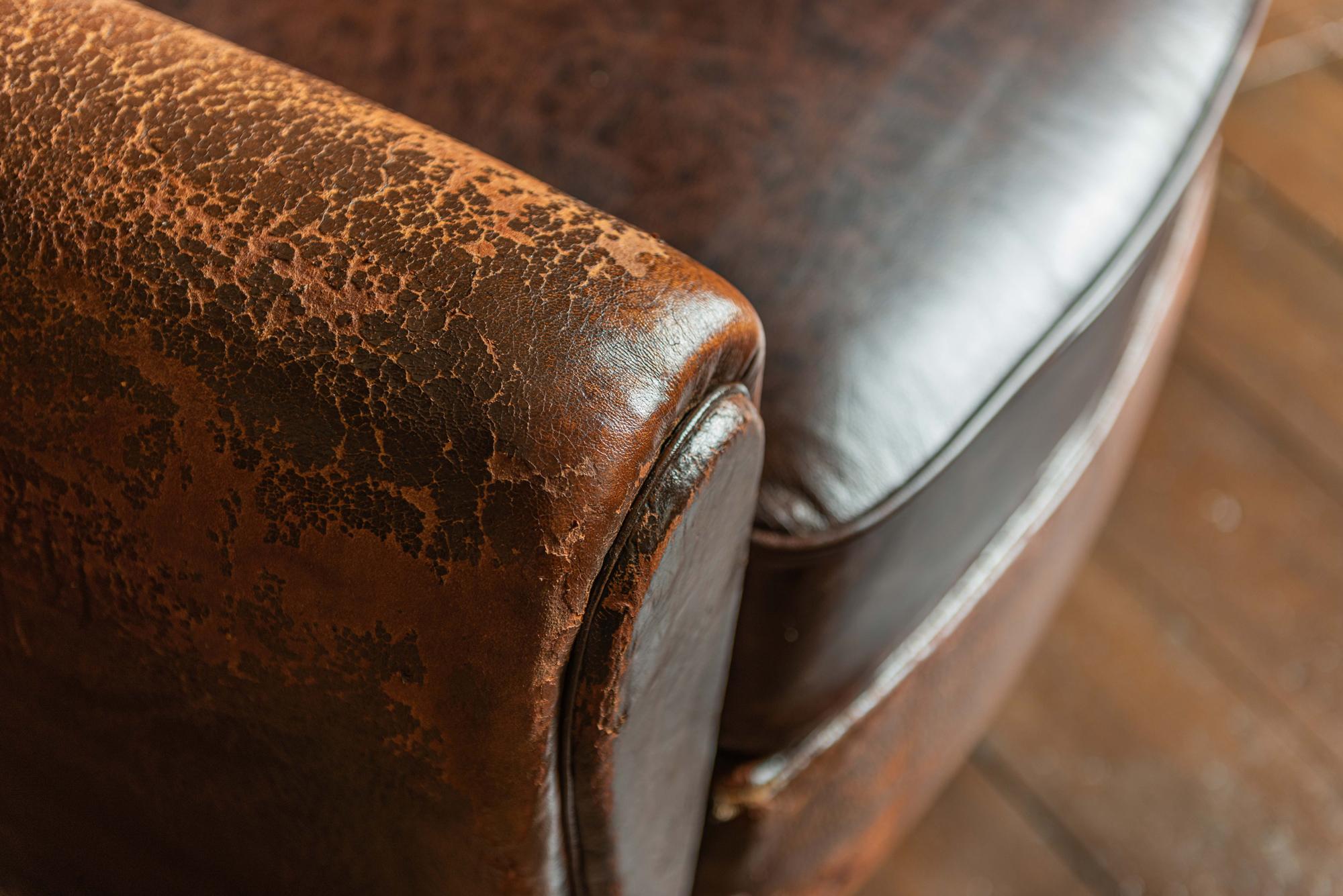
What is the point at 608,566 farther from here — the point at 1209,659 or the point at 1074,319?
the point at 1209,659

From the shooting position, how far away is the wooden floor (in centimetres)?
90

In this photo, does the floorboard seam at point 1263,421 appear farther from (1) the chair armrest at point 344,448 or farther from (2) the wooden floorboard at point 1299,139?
(1) the chair armrest at point 344,448

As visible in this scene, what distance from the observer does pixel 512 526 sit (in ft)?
0.95

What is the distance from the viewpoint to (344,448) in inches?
11.7

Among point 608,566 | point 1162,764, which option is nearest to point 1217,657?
point 1162,764

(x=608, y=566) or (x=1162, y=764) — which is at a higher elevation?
(x=608, y=566)

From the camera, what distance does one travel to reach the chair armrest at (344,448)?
11.6 inches

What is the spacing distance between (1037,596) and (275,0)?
607 millimetres

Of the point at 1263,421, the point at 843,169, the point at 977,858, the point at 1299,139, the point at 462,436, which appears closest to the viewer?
the point at 462,436

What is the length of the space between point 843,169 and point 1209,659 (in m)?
0.65

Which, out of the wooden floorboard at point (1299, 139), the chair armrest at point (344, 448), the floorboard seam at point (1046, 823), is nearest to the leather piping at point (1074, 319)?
the chair armrest at point (344, 448)

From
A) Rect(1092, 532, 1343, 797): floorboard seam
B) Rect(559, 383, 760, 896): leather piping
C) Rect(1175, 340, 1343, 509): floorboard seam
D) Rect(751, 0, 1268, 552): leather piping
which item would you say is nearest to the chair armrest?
Rect(559, 383, 760, 896): leather piping

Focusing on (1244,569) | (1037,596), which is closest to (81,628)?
(1037,596)

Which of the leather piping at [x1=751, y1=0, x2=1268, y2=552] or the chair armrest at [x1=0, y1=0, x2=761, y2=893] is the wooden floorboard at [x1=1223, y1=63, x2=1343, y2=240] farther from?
the chair armrest at [x1=0, y1=0, x2=761, y2=893]
